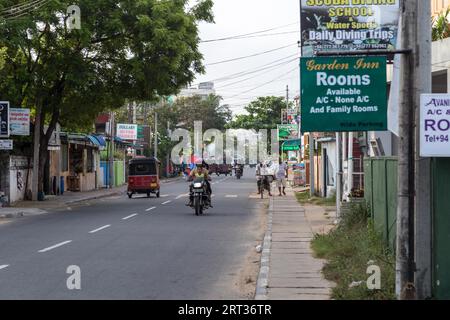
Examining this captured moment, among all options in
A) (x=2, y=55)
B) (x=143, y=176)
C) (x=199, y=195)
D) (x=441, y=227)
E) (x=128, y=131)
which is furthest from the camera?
(x=128, y=131)

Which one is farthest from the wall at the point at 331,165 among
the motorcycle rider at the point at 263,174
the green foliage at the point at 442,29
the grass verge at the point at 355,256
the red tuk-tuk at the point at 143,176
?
the grass verge at the point at 355,256

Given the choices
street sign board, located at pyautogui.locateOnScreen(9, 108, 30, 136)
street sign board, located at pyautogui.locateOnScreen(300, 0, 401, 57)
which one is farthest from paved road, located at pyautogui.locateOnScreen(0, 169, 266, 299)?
street sign board, located at pyautogui.locateOnScreen(9, 108, 30, 136)

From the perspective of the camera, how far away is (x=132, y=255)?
1380cm

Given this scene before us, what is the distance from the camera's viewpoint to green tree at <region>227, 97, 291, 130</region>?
88231 mm

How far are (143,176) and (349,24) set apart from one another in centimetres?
2017

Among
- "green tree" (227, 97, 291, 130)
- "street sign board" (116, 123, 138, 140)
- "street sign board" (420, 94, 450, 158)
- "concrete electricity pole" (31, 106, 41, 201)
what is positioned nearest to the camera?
"street sign board" (420, 94, 450, 158)

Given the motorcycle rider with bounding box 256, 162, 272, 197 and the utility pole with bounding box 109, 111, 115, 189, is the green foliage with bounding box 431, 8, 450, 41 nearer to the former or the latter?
the motorcycle rider with bounding box 256, 162, 272, 197

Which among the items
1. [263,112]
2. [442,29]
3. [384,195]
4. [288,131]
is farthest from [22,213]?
[263,112]

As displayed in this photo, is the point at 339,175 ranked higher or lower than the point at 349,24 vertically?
lower

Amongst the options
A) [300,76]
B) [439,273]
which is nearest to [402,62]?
[300,76]

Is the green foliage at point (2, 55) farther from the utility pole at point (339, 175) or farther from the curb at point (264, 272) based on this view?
the curb at point (264, 272)

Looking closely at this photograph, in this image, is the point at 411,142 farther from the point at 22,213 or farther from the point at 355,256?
the point at 22,213

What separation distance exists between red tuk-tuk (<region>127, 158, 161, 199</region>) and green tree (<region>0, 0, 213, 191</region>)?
506cm

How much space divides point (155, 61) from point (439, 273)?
2178cm
